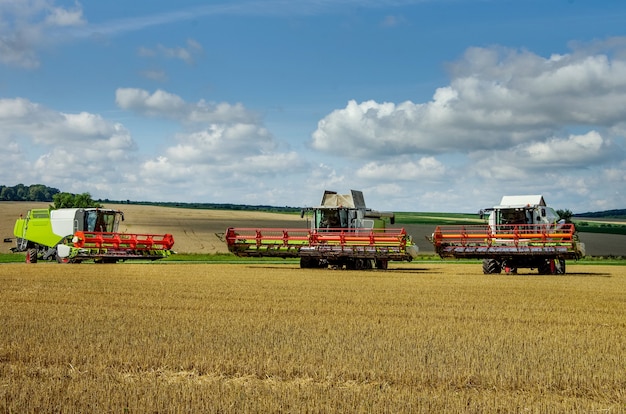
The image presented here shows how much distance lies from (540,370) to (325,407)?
2.88 metres

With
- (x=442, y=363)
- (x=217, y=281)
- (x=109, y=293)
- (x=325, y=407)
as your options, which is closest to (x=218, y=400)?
(x=325, y=407)

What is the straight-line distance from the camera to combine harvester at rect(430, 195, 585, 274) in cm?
2598

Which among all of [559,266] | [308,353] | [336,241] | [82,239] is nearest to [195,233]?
[82,239]

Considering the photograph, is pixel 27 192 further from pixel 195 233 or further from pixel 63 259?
pixel 63 259

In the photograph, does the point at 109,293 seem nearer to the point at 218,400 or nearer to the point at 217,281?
the point at 217,281

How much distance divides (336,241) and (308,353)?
19.6m

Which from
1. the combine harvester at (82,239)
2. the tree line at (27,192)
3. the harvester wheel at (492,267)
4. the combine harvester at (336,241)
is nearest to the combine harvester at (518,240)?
the harvester wheel at (492,267)

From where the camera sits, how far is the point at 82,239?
29.9 meters

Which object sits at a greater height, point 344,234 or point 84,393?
point 344,234

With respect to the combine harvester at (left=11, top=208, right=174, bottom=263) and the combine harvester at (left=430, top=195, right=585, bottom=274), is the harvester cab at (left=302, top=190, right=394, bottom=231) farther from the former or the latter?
the combine harvester at (left=11, top=208, right=174, bottom=263)

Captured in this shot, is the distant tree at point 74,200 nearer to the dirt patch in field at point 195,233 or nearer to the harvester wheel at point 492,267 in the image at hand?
the dirt patch in field at point 195,233

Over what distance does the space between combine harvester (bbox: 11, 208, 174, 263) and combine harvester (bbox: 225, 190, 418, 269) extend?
13.7ft

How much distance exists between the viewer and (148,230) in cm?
6456

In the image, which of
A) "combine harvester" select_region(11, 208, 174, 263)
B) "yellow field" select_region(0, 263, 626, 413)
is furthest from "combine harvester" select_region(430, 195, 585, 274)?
"combine harvester" select_region(11, 208, 174, 263)
